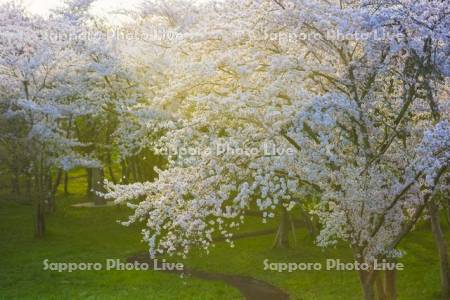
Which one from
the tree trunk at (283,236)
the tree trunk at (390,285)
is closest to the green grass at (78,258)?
the tree trunk at (283,236)

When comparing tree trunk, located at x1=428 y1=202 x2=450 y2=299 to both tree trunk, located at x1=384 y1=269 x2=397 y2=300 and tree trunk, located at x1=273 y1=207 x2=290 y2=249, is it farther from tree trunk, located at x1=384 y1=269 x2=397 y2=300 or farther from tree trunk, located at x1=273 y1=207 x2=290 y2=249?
tree trunk, located at x1=273 y1=207 x2=290 y2=249

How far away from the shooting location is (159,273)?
28.1 m

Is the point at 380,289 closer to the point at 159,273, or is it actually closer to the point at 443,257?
the point at 443,257

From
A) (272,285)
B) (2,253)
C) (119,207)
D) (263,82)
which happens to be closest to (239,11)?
(263,82)

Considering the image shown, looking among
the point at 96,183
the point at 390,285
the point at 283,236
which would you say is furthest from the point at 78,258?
the point at 96,183

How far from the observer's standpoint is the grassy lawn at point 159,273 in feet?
79.3

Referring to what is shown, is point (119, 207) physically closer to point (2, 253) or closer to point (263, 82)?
point (2, 253)

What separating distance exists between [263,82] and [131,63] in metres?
24.0

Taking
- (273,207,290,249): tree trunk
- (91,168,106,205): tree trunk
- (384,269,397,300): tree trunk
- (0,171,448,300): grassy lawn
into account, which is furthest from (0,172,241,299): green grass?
(384,269,397,300): tree trunk

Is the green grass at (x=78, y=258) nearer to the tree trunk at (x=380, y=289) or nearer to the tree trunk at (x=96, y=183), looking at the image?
the tree trunk at (x=96, y=183)

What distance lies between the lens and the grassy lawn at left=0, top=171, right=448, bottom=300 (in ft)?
79.3

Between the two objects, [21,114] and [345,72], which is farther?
[21,114]

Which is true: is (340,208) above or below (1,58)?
below

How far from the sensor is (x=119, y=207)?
159 ft
